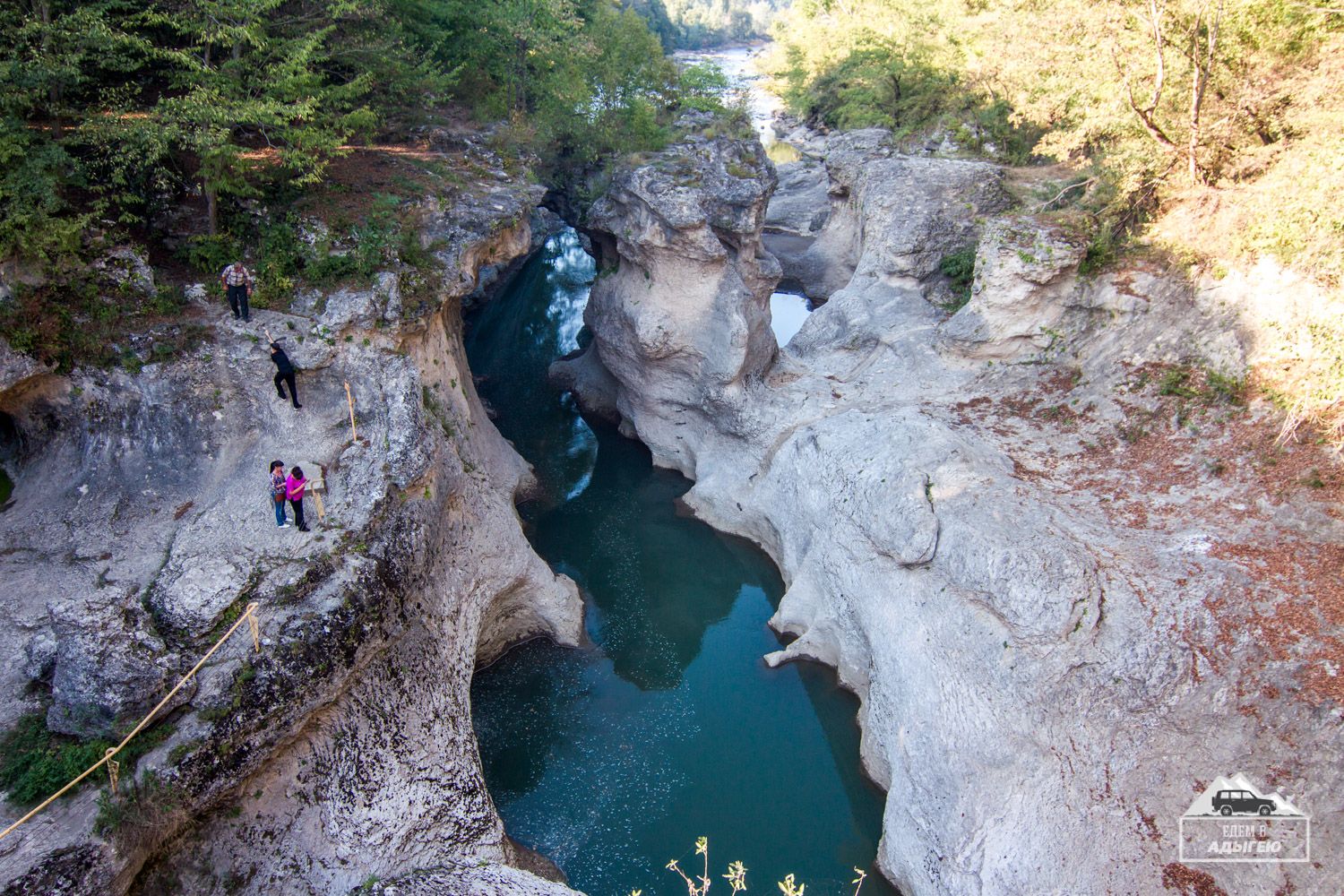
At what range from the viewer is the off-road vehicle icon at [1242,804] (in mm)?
9250

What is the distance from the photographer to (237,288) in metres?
12.2

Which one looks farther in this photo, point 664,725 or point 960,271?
point 960,271

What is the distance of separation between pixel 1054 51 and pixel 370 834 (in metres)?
18.8

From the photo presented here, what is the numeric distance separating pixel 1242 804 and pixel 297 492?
1249cm

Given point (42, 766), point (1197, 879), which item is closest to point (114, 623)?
point (42, 766)

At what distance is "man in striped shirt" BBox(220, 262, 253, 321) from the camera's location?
12047 millimetres

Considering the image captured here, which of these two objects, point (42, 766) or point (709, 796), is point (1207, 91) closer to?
point (709, 796)

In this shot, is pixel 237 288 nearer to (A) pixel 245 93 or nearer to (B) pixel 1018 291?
(A) pixel 245 93

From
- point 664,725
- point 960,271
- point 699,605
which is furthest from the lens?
point 960,271

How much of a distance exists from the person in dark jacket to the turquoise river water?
612cm

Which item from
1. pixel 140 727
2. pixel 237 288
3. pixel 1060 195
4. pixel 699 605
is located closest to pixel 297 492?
pixel 140 727

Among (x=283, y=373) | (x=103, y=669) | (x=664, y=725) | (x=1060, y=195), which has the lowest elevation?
(x=664, y=725)

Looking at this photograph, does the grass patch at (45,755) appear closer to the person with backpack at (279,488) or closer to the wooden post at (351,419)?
the person with backpack at (279,488)

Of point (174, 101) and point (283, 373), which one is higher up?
point (174, 101)
